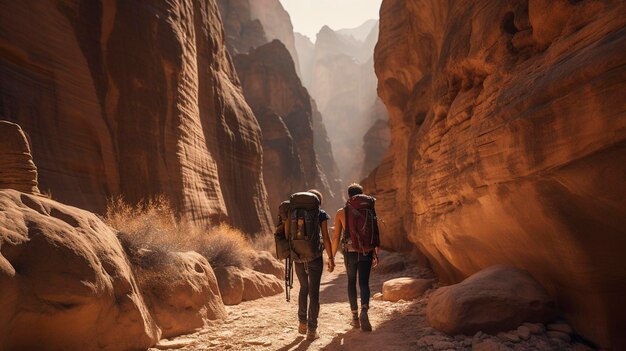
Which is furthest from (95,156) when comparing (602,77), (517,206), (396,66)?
(396,66)

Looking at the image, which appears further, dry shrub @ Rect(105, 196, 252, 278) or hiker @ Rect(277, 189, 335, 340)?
dry shrub @ Rect(105, 196, 252, 278)

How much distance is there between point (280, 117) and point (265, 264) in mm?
29112

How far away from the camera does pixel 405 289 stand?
7559 millimetres

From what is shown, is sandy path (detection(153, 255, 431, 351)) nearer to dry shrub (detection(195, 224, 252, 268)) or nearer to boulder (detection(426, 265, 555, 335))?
boulder (detection(426, 265, 555, 335))

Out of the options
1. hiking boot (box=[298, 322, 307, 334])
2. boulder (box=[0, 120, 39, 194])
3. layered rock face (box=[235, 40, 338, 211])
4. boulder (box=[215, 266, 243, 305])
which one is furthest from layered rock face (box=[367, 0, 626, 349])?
layered rock face (box=[235, 40, 338, 211])

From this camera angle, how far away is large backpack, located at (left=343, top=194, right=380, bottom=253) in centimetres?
507

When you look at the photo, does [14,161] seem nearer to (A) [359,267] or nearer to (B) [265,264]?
(A) [359,267]

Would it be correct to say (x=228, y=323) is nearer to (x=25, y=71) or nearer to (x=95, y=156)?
(x=95, y=156)

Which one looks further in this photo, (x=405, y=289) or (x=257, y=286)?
(x=257, y=286)

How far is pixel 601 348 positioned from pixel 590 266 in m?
0.84

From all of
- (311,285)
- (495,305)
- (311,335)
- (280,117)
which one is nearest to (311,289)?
(311,285)

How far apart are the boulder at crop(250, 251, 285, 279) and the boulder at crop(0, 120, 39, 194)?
6.75 metres

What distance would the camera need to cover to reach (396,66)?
1778 cm

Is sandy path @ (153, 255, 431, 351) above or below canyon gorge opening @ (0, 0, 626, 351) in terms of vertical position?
below
